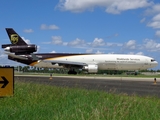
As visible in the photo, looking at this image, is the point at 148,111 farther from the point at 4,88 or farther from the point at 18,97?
the point at 18,97

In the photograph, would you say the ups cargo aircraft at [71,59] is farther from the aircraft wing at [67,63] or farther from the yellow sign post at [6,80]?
the yellow sign post at [6,80]

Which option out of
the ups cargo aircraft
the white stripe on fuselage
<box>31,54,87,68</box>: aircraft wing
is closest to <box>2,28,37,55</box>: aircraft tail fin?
the ups cargo aircraft

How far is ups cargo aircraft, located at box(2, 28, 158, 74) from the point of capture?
2212 inches

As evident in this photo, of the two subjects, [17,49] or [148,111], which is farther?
[17,49]

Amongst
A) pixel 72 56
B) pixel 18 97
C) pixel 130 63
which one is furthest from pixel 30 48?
pixel 18 97

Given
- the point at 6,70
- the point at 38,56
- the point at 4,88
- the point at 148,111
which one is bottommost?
the point at 148,111

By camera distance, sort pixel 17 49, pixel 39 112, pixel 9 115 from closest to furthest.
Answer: pixel 9 115, pixel 39 112, pixel 17 49

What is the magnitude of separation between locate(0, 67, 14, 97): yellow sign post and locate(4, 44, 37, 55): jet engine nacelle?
166 ft

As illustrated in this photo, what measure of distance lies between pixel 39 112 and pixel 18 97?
136 inches

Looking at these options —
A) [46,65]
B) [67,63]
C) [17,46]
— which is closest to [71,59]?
[67,63]

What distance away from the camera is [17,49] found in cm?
5600

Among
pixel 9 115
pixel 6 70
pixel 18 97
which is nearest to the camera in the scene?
pixel 6 70

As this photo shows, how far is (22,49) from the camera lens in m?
56.2

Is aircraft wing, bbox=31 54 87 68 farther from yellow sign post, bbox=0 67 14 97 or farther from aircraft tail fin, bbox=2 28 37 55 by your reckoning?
yellow sign post, bbox=0 67 14 97
